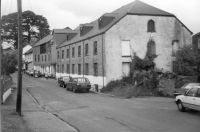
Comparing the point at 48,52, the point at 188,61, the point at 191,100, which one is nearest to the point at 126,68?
the point at 188,61

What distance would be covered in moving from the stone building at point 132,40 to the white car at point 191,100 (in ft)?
56.6

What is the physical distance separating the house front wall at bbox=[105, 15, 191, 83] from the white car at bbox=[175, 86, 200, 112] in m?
17.2

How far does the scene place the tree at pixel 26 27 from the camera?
79812 millimetres

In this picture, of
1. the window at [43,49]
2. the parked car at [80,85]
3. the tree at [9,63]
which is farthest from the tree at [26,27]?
the parked car at [80,85]

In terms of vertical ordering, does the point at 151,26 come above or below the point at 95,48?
above

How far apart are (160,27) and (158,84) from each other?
907cm

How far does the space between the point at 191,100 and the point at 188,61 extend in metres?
16.2

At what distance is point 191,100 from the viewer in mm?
16141

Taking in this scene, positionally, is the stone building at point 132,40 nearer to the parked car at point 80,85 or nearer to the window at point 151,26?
the window at point 151,26

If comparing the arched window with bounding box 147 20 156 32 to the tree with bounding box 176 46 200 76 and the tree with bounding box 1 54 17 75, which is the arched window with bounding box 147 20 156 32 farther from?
the tree with bounding box 1 54 17 75

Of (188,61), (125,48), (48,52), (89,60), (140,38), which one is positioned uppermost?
(48,52)

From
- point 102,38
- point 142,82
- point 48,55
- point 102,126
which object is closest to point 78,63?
point 102,38

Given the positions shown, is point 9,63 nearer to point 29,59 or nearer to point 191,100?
point 191,100

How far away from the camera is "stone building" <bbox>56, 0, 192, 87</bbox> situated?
34344 mm
